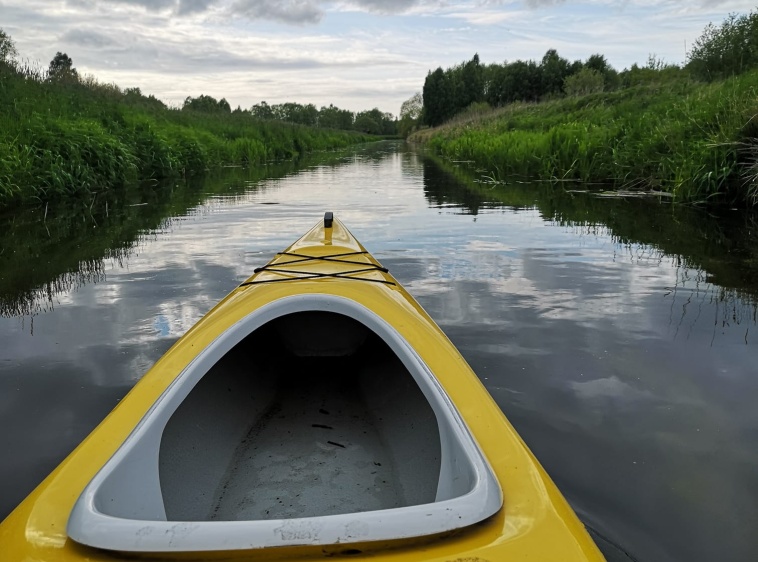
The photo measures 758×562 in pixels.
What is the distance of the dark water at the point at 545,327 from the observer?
2.13m

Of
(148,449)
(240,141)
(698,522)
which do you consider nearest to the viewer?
(148,449)

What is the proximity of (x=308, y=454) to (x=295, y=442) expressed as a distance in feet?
0.40

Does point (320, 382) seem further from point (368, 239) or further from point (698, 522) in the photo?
point (368, 239)

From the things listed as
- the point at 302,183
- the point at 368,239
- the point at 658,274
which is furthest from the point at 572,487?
the point at 302,183

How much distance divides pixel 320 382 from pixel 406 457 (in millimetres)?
1050

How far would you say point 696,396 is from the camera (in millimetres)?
2758

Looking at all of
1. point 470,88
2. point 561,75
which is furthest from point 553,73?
point 470,88

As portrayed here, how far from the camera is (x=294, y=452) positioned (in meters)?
2.55

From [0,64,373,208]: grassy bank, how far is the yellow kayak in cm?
648

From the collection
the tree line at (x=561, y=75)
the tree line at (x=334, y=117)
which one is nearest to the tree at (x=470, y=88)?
the tree line at (x=561, y=75)

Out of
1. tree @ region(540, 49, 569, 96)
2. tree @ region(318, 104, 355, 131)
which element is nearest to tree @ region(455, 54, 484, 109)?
tree @ region(540, 49, 569, 96)

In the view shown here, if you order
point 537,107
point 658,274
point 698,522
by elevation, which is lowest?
point 698,522

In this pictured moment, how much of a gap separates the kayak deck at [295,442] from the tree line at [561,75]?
432 inches

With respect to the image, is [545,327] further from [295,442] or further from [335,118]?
[335,118]
